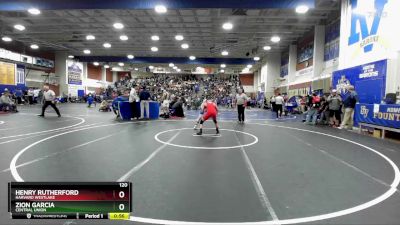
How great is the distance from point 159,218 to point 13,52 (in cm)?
3593

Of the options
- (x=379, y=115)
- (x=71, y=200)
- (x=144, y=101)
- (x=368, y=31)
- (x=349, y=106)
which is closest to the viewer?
(x=71, y=200)

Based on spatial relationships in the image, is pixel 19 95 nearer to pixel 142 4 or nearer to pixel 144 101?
pixel 144 101

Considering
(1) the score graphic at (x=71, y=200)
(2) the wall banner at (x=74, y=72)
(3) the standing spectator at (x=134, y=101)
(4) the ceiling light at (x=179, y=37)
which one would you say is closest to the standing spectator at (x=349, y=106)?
(3) the standing spectator at (x=134, y=101)

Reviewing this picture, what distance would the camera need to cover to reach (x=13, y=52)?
32625 mm

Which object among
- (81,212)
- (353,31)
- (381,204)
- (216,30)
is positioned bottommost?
(381,204)

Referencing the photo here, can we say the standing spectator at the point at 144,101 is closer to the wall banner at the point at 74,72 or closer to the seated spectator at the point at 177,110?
the seated spectator at the point at 177,110

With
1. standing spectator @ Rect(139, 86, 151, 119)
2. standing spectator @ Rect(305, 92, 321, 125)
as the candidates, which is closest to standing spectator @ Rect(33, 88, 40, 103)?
standing spectator @ Rect(139, 86, 151, 119)

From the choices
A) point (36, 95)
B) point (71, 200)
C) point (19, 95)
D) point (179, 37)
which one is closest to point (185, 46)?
point (179, 37)

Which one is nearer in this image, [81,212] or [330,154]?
[81,212]

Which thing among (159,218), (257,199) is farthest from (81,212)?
(257,199)

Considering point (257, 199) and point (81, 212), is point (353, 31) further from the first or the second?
point (81, 212)

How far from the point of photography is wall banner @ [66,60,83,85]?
41312 mm

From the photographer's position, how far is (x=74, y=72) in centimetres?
4259

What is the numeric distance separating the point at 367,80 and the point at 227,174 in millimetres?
10702
